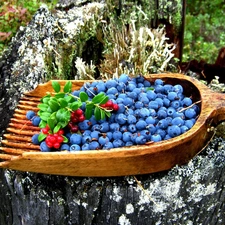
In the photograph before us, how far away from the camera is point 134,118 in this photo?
4.42 ft

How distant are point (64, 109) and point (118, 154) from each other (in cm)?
24

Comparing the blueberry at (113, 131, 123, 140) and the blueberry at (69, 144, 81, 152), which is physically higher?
the blueberry at (113, 131, 123, 140)

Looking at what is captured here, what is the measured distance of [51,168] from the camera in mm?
1272

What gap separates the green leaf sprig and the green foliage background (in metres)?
2.23

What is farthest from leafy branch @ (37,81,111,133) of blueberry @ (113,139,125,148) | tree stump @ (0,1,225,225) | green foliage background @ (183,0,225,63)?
green foliage background @ (183,0,225,63)

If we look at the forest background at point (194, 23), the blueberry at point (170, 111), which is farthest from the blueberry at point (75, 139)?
Result: the forest background at point (194, 23)

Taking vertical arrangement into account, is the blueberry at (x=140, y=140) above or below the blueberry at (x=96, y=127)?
below

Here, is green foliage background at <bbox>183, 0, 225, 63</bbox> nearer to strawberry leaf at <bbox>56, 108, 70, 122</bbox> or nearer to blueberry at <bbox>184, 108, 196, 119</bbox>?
blueberry at <bbox>184, 108, 196, 119</bbox>

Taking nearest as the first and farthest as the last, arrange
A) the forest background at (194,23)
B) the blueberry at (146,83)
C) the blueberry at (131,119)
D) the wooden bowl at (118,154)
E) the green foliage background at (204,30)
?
the wooden bowl at (118,154)
the blueberry at (131,119)
the blueberry at (146,83)
the forest background at (194,23)
the green foliage background at (204,30)

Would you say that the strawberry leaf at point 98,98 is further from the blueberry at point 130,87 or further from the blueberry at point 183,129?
the blueberry at point 183,129

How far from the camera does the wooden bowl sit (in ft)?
4.07

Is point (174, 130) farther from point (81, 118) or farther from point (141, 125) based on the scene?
point (81, 118)

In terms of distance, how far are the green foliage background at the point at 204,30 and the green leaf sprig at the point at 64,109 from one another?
7.31ft

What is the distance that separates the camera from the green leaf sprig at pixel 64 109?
131 cm
